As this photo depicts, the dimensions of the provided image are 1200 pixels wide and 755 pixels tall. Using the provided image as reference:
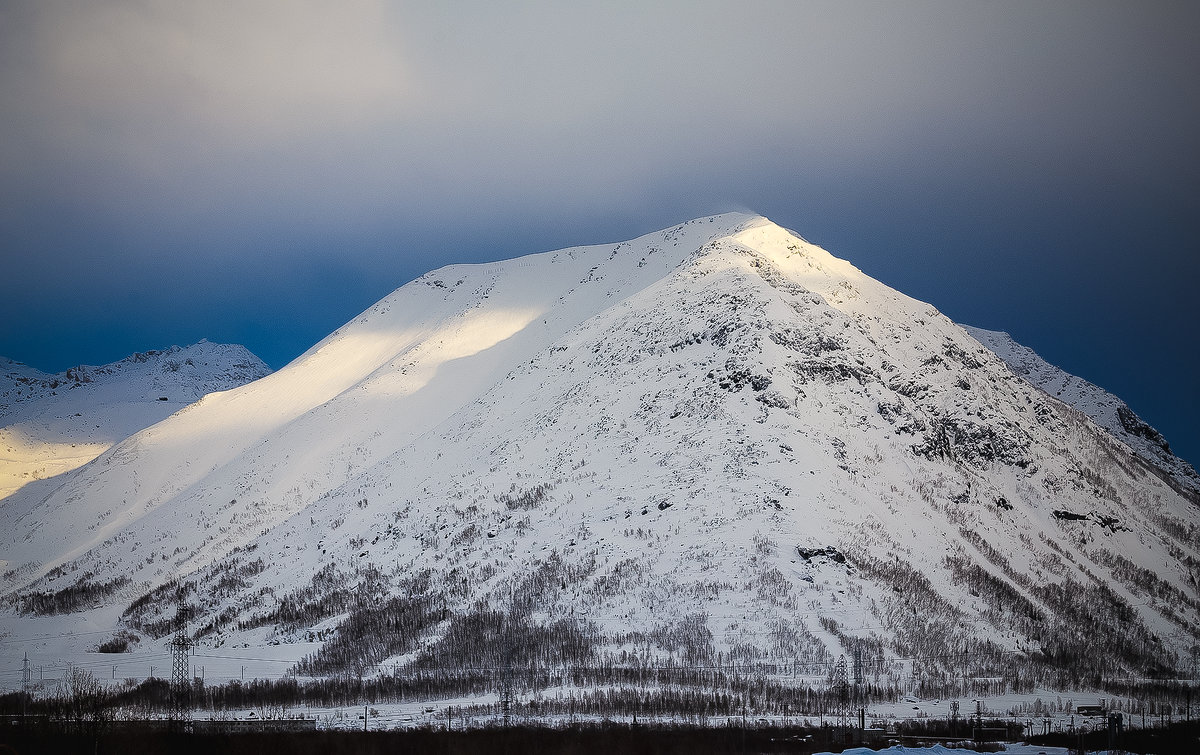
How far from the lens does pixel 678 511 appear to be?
279ft

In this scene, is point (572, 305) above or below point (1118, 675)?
above

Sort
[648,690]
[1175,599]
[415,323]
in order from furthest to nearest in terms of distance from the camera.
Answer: [415,323]
[1175,599]
[648,690]

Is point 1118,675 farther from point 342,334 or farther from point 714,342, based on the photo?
point 342,334

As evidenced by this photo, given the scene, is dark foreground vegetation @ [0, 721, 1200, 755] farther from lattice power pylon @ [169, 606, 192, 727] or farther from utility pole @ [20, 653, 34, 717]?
utility pole @ [20, 653, 34, 717]

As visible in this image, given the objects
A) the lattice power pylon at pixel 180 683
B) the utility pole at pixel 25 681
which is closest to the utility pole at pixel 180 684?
the lattice power pylon at pixel 180 683

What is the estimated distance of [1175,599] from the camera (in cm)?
9206

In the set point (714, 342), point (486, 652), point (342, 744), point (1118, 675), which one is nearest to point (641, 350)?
point (714, 342)

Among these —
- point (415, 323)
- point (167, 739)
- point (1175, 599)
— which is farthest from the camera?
point (415, 323)

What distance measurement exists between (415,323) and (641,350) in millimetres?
64848

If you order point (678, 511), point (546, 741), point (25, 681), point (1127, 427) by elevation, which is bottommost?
point (25, 681)

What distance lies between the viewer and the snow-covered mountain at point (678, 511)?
252ft

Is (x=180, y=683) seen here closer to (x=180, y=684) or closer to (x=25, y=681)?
(x=180, y=684)

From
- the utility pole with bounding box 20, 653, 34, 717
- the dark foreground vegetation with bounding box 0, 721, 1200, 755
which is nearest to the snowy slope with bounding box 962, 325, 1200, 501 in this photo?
the dark foreground vegetation with bounding box 0, 721, 1200, 755

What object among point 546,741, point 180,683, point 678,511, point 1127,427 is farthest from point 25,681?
point 1127,427
